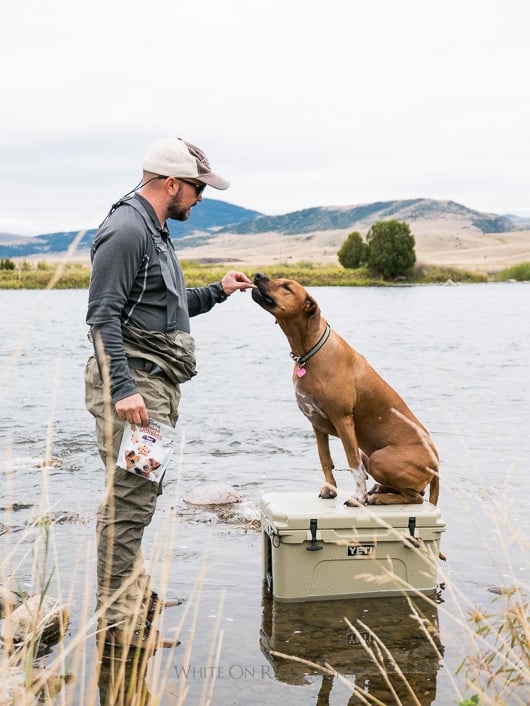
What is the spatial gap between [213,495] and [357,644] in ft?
10.4

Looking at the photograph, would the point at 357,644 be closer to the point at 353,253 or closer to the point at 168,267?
the point at 168,267

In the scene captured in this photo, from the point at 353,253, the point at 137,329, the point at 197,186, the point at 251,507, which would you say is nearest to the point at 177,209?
the point at 197,186

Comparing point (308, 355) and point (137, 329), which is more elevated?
point (137, 329)

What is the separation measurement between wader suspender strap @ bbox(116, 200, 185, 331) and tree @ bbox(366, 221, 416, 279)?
66695 millimetres

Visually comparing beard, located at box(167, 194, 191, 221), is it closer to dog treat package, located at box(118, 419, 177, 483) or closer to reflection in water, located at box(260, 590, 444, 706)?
dog treat package, located at box(118, 419, 177, 483)

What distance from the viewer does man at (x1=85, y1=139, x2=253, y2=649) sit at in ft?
14.4

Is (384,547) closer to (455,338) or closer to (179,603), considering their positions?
(179,603)

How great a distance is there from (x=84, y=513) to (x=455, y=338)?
21186 mm

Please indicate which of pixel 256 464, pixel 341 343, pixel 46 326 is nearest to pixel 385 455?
pixel 341 343

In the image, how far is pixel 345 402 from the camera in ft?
18.4

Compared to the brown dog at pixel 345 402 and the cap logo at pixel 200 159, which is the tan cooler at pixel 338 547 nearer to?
the brown dog at pixel 345 402

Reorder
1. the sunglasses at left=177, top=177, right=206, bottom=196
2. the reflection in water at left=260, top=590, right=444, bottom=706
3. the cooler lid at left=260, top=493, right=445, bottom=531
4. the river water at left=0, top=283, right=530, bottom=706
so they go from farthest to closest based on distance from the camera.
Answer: the cooler lid at left=260, top=493, right=445, bottom=531 → the sunglasses at left=177, top=177, right=206, bottom=196 → the reflection in water at left=260, top=590, right=444, bottom=706 → the river water at left=0, top=283, right=530, bottom=706

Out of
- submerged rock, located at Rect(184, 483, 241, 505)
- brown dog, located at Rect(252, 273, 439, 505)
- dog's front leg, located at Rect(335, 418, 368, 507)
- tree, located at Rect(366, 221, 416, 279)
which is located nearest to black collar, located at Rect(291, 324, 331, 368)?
brown dog, located at Rect(252, 273, 439, 505)

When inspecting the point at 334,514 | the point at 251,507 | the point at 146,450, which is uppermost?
the point at 146,450
